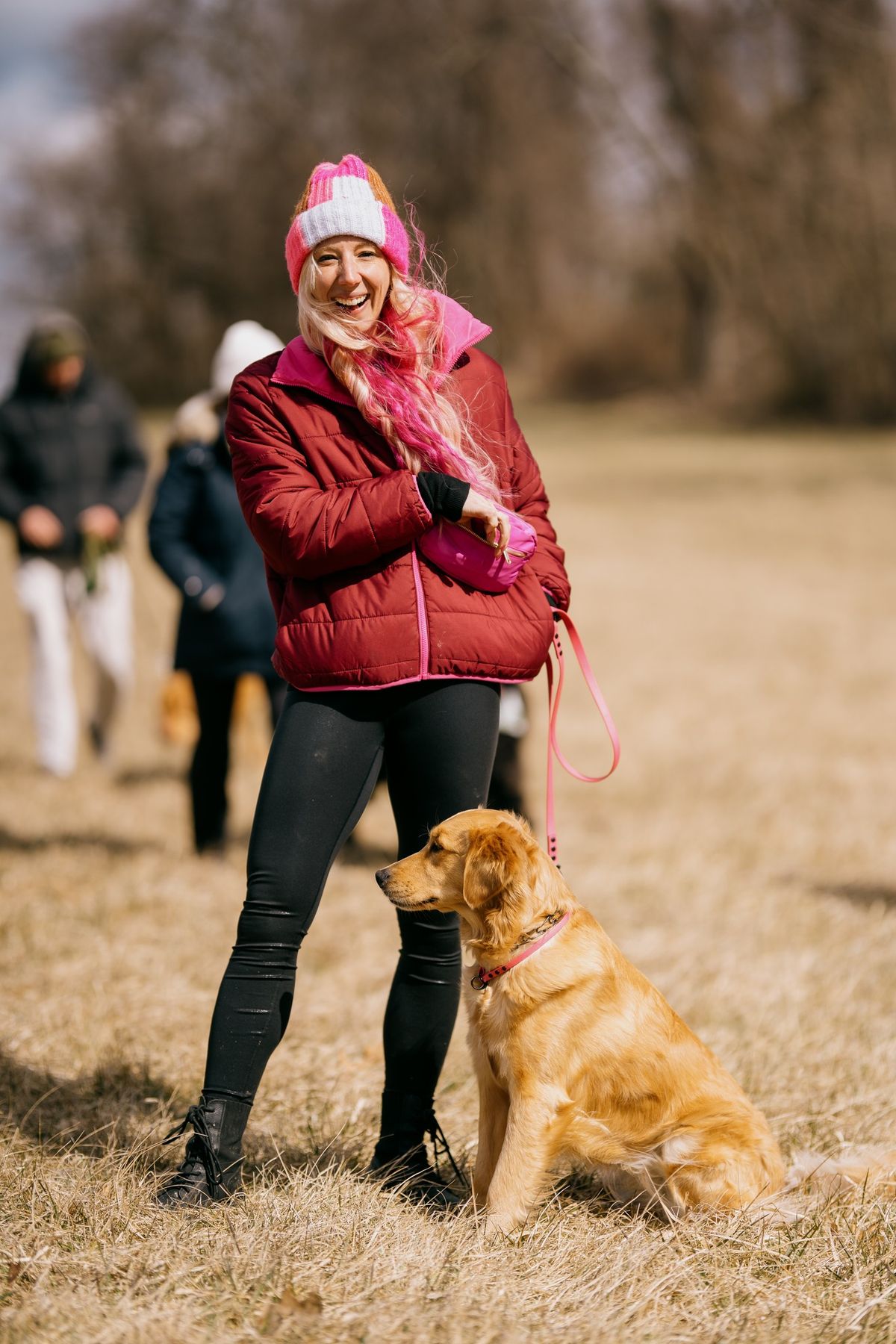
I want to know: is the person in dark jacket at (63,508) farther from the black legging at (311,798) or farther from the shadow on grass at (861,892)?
the black legging at (311,798)

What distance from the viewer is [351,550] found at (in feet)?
9.35

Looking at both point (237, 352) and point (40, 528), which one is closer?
point (237, 352)

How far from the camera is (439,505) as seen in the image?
287 centimetres

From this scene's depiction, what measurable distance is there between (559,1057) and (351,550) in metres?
1.24

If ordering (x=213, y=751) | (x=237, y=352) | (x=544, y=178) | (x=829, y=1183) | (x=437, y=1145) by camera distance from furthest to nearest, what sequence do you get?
(x=544, y=178) < (x=213, y=751) < (x=237, y=352) < (x=437, y=1145) < (x=829, y=1183)

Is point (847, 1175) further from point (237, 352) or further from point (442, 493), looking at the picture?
point (237, 352)

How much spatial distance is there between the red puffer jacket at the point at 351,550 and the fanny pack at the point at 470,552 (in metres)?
0.03

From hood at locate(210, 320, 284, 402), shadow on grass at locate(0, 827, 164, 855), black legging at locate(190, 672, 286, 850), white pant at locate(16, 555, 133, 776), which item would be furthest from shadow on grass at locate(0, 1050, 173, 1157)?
white pant at locate(16, 555, 133, 776)

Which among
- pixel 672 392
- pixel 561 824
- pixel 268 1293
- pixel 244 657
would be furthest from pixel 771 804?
pixel 672 392

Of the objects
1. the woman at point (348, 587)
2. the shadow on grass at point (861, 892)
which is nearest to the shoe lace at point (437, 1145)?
the woman at point (348, 587)

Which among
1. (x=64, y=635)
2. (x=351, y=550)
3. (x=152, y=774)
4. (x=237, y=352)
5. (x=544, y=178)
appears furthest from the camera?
(x=544, y=178)

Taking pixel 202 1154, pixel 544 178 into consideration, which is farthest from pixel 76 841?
pixel 544 178

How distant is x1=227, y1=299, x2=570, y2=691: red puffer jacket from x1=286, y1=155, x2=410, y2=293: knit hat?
194 millimetres

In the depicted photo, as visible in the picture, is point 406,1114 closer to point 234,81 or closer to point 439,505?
point 439,505
